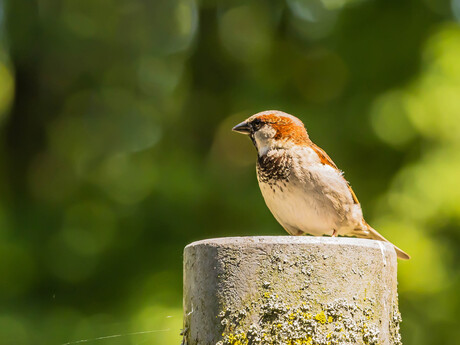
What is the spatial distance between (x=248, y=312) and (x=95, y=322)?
14.8 feet

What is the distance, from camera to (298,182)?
8.57ft

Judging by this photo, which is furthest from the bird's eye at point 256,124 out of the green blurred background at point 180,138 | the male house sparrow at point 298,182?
the green blurred background at point 180,138

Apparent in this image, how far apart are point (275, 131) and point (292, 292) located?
1.41 m

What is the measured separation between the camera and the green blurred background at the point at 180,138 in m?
5.52

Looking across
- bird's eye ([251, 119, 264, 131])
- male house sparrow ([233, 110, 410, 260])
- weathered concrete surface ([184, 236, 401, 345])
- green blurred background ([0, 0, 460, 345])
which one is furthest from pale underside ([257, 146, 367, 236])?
green blurred background ([0, 0, 460, 345])

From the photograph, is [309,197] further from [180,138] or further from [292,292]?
[180,138]

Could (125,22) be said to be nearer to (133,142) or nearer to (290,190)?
(133,142)

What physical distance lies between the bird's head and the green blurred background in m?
2.27

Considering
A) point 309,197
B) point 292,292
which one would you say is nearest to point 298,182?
point 309,197

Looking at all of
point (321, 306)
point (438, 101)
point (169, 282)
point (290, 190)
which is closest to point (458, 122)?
point (438, 101)

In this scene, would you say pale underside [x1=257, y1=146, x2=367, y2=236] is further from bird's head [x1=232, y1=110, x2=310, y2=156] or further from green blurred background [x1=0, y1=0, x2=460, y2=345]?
green blurred background [x1=0, y1=0, x2=460, y2=345]

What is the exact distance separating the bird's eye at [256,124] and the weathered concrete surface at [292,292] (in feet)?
4.39

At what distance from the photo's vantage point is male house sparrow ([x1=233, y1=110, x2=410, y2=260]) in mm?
2615

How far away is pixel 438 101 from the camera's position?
552 centimetres
